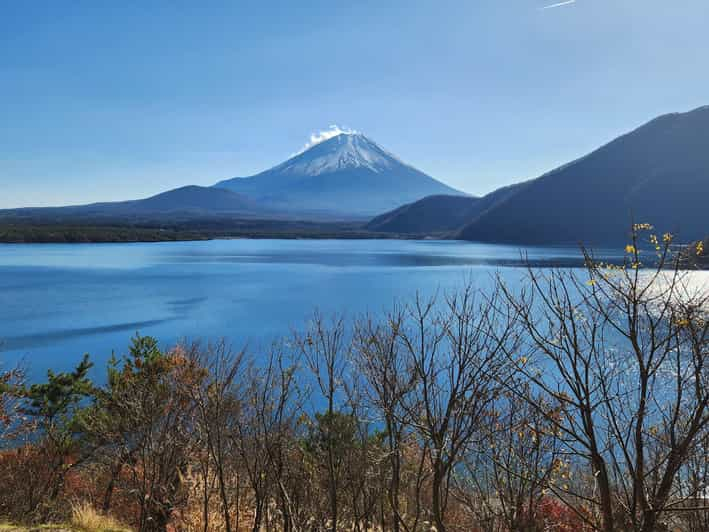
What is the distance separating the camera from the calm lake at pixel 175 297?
22859 mm

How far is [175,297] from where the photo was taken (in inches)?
1412

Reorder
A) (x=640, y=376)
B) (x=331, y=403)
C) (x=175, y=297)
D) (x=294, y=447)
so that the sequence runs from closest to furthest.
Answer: (x=640, y=376) < (x=331, y=403) < (x=294, y=447) < (x=175, y=297)

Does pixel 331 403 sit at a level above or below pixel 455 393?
below

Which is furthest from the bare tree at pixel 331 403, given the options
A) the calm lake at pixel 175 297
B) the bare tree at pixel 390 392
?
the calm lake at pixel 175 297

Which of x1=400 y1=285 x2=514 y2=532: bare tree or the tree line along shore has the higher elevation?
x1=400 y1=285 x2=514 y2=532: bare tree

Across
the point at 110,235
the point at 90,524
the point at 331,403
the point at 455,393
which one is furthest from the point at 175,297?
the point at 110,235

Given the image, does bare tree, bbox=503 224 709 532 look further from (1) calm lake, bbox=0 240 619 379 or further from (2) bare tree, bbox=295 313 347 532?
(1) calm lake, bbox=0 240 619 379

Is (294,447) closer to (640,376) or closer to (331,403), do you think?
(331,403)

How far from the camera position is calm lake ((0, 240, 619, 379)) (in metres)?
22.9

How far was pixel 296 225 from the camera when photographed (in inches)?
6786

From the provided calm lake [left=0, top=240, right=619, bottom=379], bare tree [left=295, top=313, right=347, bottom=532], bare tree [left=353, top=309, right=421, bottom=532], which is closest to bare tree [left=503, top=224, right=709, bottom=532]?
bare tree [left=353, top=309, right=421, bottom=532]

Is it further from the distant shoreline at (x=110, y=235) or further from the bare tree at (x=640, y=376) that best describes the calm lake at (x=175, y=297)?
the distant shoreline at (x=110, y=235)

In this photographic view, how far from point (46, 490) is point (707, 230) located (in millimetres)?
100640

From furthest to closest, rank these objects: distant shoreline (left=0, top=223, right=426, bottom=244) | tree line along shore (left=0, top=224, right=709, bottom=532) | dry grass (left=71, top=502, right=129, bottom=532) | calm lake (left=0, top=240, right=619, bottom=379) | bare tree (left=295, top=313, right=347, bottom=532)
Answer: distant shoreline (left=0, top=223, right=426, bottom=244) < calm lake (left=0, top=240, right=619, bottom=379) < tree line along shore (left=0, top=224, right=709, bottom=532) < dry grass (left=71, top=502, right=129, bottom=532) < bare tree (left=295, top=313, right=347, bottom=532)
